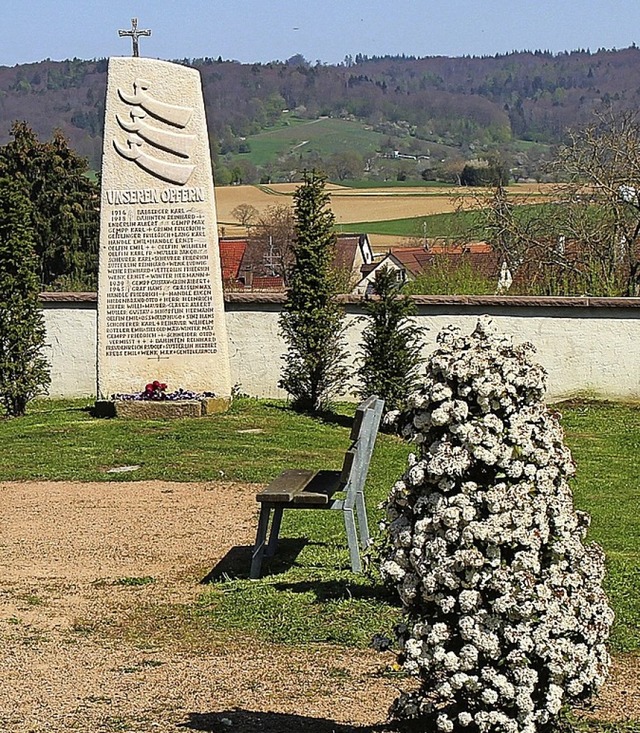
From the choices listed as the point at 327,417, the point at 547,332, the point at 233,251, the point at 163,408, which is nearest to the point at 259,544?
the point at 163,408

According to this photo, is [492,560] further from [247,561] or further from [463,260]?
[463,260]

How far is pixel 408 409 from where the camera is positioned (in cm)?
432

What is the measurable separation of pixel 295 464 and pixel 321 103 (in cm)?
12599

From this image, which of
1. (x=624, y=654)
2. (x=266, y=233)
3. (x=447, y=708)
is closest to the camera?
(x=447, y=708)

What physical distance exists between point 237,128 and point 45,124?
54.3 ft

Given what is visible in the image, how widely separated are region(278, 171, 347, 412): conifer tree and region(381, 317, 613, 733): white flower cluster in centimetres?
1159

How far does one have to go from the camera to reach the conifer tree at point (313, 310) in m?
15.9

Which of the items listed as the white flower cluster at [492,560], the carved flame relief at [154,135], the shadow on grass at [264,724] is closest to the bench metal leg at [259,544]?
the shadow on grass at [264,724]

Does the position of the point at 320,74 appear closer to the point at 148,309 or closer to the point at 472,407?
the point at 148,309

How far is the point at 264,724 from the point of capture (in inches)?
194

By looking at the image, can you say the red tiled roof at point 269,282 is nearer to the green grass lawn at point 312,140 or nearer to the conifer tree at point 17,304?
the conifer tree at point 17,304

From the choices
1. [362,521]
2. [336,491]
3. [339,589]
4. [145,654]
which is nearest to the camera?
[145,654]

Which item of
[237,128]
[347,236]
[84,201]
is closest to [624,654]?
[84,201]

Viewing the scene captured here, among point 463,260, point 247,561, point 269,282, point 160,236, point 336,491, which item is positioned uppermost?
point 160,236
